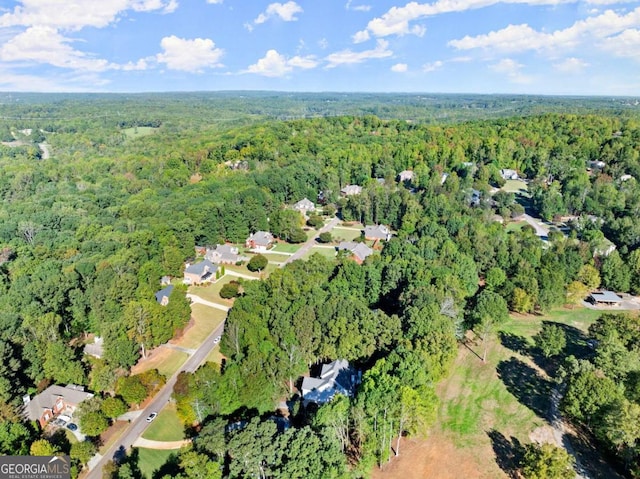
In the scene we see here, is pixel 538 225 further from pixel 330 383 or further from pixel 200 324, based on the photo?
pixel 200 324

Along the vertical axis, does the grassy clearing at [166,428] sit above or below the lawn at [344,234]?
below

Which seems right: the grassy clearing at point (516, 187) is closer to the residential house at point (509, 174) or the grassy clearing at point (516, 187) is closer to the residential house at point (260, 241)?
the residential house at point (509, 174)

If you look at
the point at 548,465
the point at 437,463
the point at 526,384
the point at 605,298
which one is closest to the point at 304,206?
the point at 605,298

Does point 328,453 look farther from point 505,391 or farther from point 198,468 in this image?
point 505,391

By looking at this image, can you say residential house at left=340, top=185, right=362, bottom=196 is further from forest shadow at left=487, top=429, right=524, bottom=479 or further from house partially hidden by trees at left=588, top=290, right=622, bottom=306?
Result: forest shadow at left=487, top=429, right=524, bottom=479

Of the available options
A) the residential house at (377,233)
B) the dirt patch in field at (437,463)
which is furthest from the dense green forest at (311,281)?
the residential house at (377,233)

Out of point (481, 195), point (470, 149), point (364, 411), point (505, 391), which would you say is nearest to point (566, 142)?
point (470, 149)
